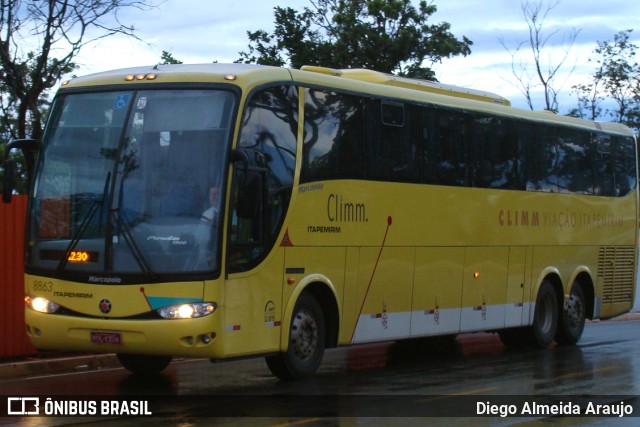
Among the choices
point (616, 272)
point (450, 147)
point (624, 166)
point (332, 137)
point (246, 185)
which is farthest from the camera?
point (624, 166)

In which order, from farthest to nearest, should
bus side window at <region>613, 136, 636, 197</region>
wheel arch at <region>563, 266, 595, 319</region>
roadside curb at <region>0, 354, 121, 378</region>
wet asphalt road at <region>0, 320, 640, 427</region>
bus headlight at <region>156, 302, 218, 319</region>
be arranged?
bus side window at <region>613, 136, 636, 197</region>
wheel arch at <region>563, 266, 595, 319</region>
roadside curb at <region>0, 354, 121, 378</region>
bus headlight at <region>156, 302, 218, 319</region>
wet asphalt road at <region>0, 320, 640, 427</region>

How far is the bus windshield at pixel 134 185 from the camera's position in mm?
11500

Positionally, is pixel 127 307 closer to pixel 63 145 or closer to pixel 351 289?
pixel 63 145

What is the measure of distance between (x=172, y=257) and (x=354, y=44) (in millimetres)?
24801

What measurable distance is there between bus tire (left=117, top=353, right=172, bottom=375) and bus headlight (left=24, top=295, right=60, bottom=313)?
5.96ft

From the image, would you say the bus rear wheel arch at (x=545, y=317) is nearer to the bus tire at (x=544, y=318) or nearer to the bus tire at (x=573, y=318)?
the bus tire at (x=544, y=318)

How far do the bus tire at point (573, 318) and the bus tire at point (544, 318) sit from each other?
24 centimetres

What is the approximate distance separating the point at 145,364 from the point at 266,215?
2.93 metres

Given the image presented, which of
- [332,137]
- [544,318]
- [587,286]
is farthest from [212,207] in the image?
[587,286]

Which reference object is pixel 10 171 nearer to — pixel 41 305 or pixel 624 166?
pixel 41 305

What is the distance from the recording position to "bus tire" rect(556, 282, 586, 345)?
62.3 feet

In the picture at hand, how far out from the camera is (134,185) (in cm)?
1174

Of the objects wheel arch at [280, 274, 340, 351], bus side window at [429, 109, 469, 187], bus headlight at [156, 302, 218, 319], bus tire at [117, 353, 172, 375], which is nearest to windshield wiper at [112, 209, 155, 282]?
bus headlight at [156, 302, 218, 319]

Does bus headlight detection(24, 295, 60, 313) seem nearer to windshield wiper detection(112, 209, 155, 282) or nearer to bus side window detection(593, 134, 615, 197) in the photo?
windshield wiper detection(112, 209, 155, 282)
